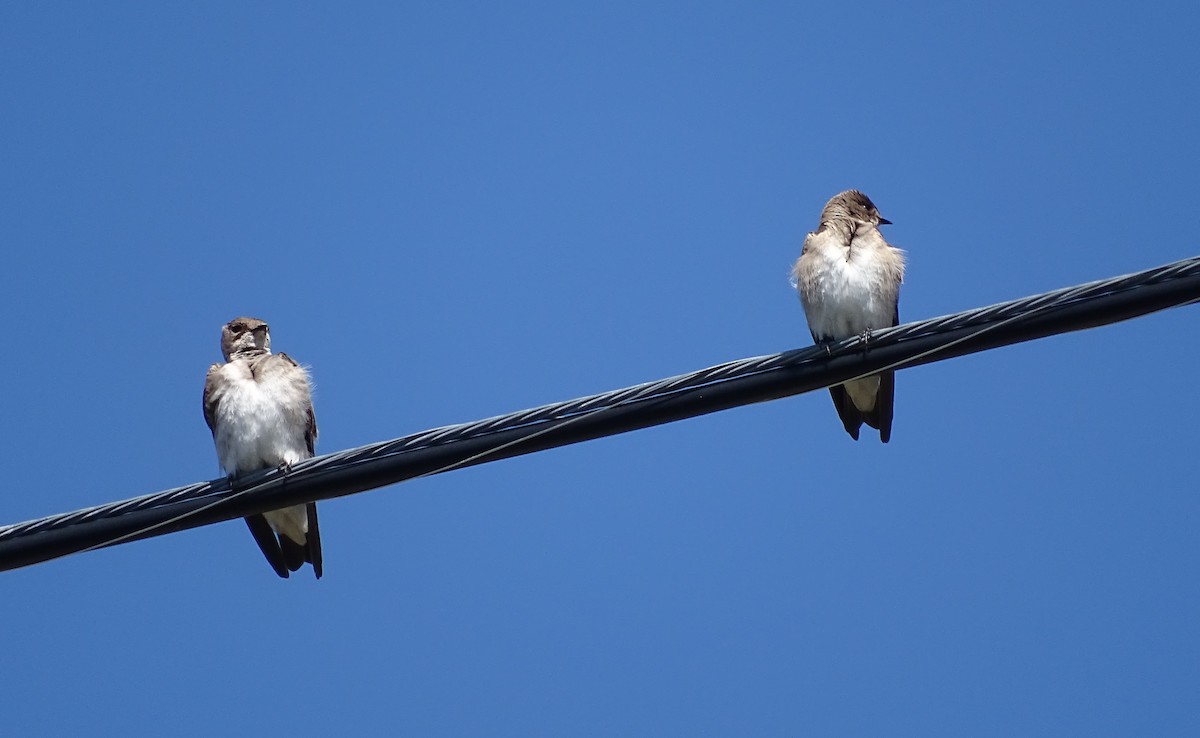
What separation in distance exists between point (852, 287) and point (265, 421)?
12.0ft

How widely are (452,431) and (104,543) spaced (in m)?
1.47

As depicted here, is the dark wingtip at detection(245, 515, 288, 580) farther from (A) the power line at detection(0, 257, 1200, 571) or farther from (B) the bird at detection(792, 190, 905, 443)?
(B) the bird at detection(792, 190, 905, 443)

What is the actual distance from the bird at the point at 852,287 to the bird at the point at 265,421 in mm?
3289

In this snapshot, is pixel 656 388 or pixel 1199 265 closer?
pixel 1199 265

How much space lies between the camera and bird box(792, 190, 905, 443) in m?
8.27

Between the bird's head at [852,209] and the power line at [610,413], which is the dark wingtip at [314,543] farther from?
the bird's head at [852,209]

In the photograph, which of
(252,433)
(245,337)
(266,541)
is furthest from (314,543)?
(245,337)

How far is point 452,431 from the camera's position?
536cm

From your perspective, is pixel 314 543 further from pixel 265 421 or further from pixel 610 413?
pixel 610 413

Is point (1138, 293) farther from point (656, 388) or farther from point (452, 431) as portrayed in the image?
point (452, 431)

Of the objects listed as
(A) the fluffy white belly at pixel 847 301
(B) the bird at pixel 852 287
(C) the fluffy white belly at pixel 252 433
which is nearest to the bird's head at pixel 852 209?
(B) the bird at pixel 852 287

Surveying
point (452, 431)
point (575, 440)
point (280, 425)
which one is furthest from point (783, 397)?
point (280, 425)

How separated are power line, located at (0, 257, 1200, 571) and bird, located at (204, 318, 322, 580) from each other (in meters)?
2.47

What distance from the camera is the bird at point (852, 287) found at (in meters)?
8.27
